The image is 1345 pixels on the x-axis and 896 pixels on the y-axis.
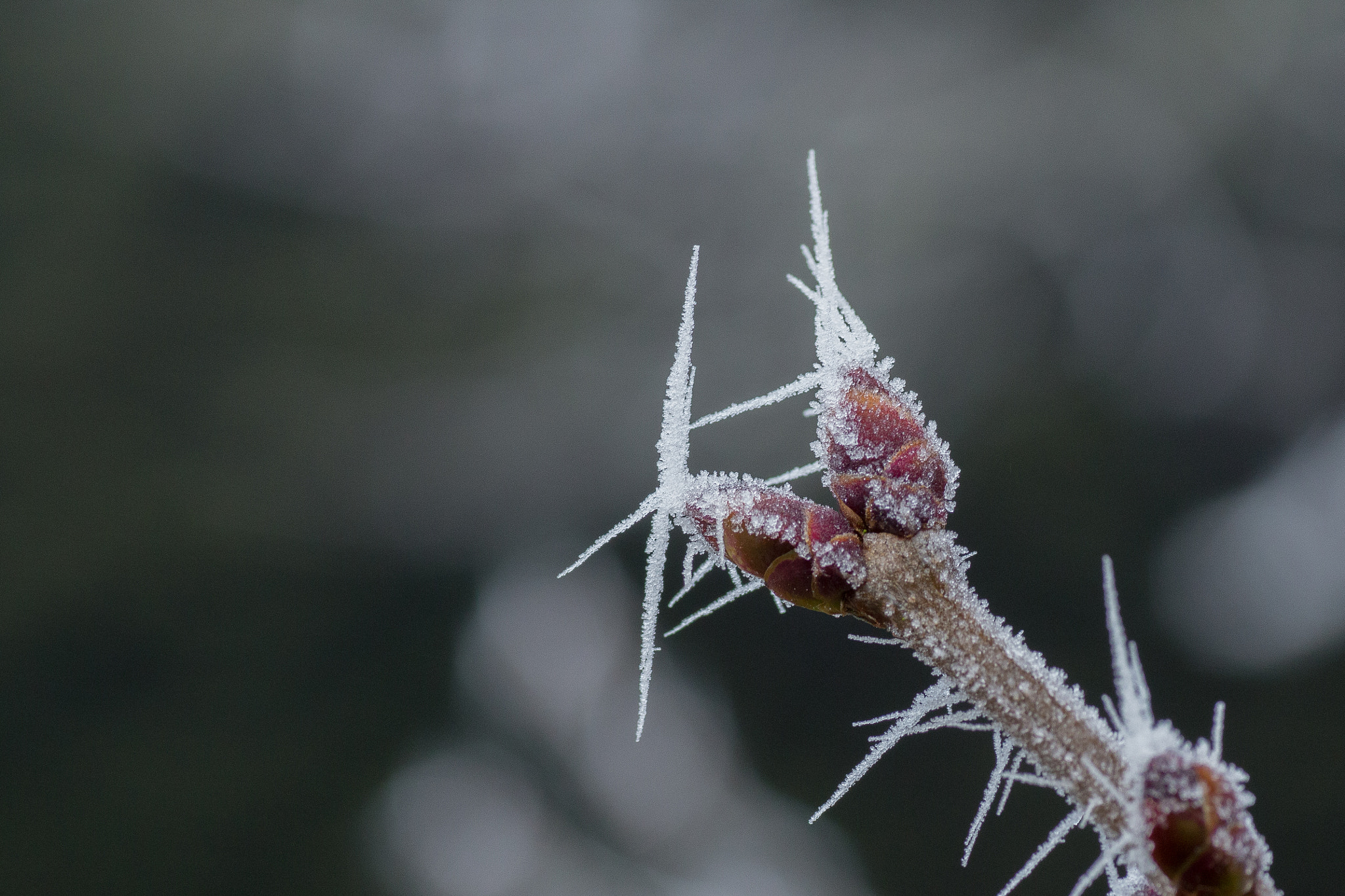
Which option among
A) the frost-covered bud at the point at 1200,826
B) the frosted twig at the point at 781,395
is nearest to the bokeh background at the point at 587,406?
the frosted twig at the point at 781,395

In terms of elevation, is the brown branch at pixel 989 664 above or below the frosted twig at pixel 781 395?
below

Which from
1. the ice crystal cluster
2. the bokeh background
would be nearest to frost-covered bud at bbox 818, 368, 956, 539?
the ice crystal cluster

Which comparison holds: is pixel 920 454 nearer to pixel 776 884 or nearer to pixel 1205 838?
pixel 1205 838

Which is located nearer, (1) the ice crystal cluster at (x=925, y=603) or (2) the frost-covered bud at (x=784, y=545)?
(1) the ice crystal cluster at (x=925, y=603)

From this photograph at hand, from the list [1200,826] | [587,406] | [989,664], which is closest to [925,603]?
[989,664]

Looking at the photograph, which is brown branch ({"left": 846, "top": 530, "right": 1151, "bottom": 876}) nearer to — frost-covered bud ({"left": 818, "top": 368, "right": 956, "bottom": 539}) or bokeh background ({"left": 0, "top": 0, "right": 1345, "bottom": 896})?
frost-covered bud ({"left": 818, "top": 368, "right": 956, "bottom": 539})

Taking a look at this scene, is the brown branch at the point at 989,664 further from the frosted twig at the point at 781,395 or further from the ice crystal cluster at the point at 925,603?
the frosted twig at the point at 781,395
